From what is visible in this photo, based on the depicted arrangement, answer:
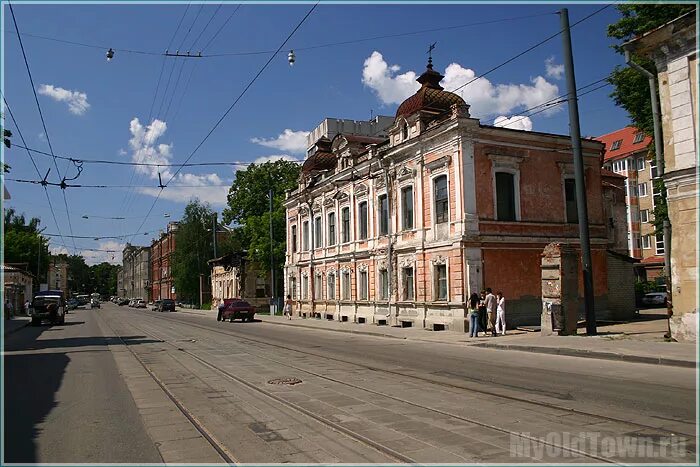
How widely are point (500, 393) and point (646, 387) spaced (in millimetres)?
2752

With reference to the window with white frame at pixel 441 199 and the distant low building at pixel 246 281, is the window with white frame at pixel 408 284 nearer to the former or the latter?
the window with white frame at pixel 441 199

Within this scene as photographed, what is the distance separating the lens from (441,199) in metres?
26.8

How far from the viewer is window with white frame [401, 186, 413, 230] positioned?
96.2 feet

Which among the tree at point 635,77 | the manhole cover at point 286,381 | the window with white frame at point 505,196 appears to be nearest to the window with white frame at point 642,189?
the tree at point 635,77

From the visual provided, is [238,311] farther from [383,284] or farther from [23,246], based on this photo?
[23,246]

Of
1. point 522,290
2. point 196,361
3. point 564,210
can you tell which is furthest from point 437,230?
point 196,361

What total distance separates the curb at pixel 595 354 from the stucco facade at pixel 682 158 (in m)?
3.00

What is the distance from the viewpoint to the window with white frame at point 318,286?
40062 millimetres

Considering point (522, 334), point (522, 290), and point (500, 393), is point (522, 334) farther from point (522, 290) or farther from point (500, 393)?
point (500, 393)

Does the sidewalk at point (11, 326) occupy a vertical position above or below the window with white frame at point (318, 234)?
below

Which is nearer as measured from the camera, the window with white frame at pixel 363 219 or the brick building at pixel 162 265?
the window with white frame at pixel 363 219

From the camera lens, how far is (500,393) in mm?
9617

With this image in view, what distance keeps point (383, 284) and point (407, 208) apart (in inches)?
188

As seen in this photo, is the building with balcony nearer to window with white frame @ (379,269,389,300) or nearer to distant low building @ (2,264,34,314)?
distant low building @ (2,264,34,314)
